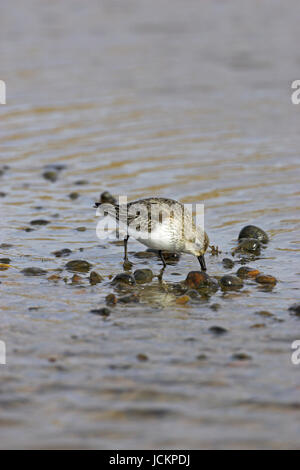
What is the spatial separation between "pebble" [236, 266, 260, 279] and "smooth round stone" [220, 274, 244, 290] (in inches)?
14.7

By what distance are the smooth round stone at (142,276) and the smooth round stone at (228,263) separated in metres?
1.16

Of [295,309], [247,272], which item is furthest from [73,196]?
[295,309]

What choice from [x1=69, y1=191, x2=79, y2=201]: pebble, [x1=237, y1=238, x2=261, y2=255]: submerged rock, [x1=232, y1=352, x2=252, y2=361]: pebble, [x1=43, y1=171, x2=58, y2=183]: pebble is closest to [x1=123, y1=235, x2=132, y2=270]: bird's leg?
[x1=237, y1=238, x2=261, y2=255]: submerged rock

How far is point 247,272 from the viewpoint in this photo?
1023 cm

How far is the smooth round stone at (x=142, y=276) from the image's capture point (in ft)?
33.5

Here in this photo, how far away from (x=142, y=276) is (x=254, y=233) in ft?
7.59

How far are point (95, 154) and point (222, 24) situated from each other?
36.0ft

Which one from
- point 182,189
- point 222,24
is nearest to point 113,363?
point 182,189

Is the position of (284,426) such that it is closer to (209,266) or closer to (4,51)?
(209,266)

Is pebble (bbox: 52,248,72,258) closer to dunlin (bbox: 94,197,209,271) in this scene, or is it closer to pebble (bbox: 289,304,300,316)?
dunlin (bbox: 94,197,209,271)

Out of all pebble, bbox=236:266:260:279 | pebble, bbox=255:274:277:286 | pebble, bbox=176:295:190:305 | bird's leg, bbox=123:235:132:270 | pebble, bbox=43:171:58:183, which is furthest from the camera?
pebble, bbox=43:171:58:183

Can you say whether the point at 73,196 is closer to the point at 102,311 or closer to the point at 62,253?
the point at 62,253

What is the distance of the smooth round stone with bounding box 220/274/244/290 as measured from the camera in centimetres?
975
